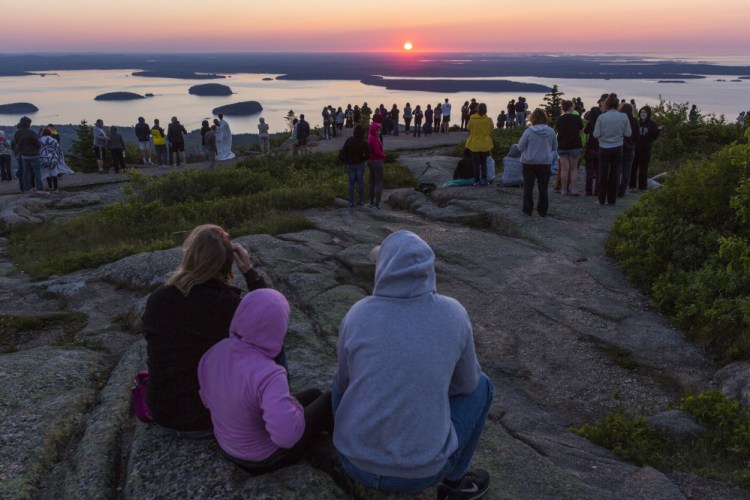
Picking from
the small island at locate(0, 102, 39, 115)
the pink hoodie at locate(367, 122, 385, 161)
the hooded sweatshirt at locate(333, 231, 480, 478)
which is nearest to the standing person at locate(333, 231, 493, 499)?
the hooded sweatshirt at locate(333, 231, 480, 478)

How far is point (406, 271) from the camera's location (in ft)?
8.67

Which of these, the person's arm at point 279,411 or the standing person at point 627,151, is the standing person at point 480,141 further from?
the person's arm at point 279,411

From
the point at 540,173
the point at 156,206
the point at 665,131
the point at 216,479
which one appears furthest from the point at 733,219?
the point at 665,131

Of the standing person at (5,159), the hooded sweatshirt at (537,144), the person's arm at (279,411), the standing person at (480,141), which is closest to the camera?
the person's arm at (279,411)

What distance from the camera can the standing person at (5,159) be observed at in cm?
1692

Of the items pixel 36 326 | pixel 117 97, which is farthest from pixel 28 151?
pixel 117 97

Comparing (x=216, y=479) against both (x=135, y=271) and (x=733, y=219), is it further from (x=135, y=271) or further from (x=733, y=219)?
(x=733, y=219)

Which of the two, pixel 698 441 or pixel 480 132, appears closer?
pixel 698 441

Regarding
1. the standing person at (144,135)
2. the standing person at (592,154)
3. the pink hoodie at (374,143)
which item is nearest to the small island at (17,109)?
the standing person at (144,135)

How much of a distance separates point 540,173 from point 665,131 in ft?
36.3

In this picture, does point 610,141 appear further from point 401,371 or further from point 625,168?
point 401,371

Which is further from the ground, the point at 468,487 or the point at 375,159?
the point at 375,159

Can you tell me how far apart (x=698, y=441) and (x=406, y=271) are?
3288mm

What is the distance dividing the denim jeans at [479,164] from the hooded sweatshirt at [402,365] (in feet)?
33.0
